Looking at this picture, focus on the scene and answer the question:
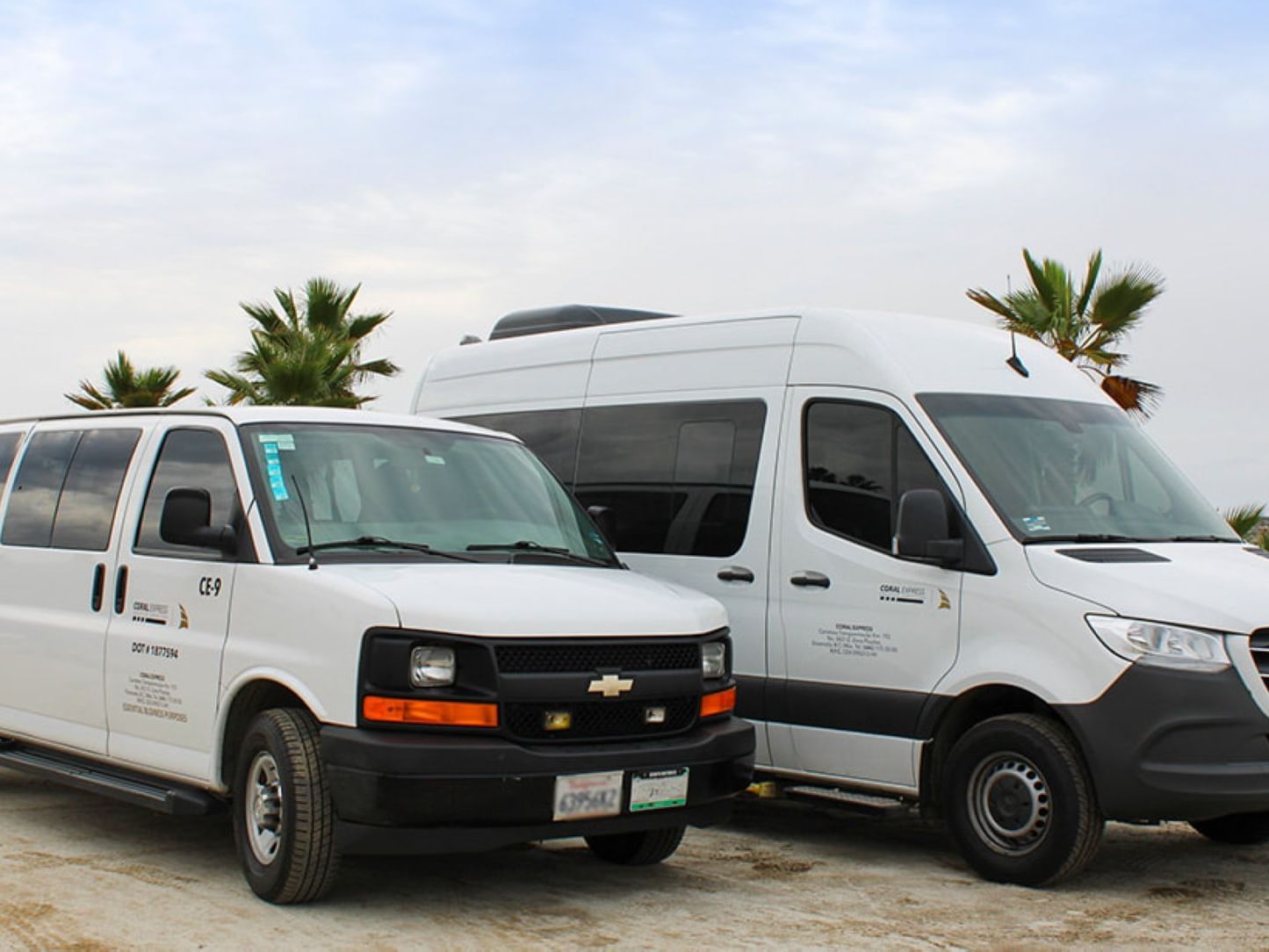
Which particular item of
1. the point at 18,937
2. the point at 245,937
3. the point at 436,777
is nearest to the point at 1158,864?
the point at 436,777

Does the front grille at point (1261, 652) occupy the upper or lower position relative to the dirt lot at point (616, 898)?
upper

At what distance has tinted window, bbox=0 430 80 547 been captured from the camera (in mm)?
8289

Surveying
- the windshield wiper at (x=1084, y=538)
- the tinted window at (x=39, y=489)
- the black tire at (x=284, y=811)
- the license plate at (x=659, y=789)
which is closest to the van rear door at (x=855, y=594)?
the windshield wiper at (x=1084, y=538)

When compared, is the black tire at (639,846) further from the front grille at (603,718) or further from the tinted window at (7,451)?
the tinted window at (7,451)

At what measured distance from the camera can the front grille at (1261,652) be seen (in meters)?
6.98

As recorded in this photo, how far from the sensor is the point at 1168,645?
6922 millimetres

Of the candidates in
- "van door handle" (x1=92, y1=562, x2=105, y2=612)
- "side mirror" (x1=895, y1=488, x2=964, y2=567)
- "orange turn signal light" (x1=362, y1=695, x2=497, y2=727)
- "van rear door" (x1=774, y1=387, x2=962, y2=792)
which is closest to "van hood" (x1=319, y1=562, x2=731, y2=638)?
"orange turn signal light" (x1=362, y1=695, x2=497, y2=727)

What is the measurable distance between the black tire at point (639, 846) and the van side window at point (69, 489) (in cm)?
269

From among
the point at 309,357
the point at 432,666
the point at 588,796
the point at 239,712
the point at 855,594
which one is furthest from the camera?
the point at 309,357

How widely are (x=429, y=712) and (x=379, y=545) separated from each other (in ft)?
3.26

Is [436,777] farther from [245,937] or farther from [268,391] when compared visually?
[268,391]

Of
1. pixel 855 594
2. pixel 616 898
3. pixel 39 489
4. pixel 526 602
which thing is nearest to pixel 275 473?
pixel 526 602

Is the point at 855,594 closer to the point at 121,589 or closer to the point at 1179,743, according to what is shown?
the point at 1179,743

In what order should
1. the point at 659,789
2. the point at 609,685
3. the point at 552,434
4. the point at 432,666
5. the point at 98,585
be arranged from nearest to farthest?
the point at 432,666, the point at 609,685, the point at 659,789, the point at 98,585, the point at 552,434
